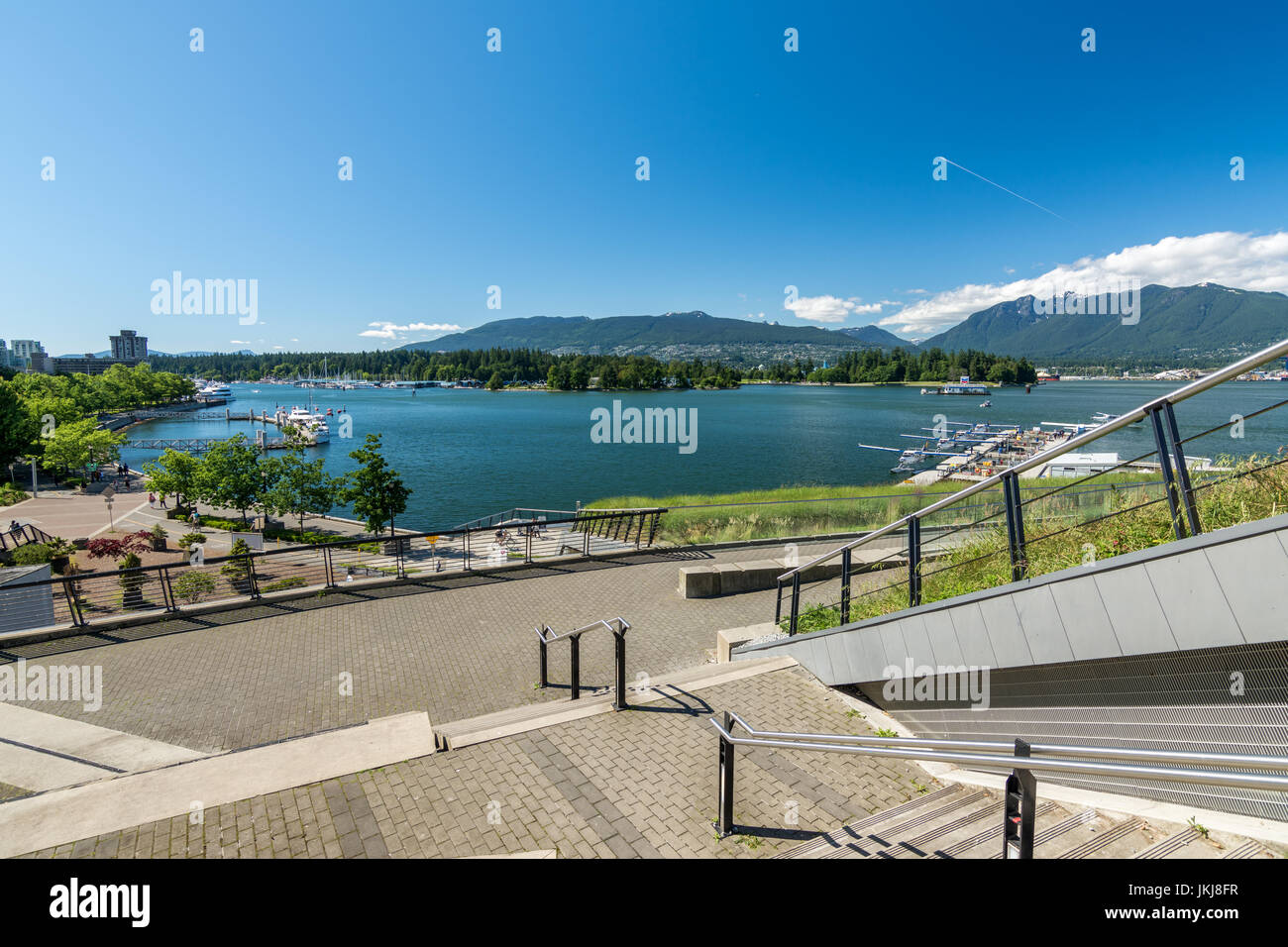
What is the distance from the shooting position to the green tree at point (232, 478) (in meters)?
29.2

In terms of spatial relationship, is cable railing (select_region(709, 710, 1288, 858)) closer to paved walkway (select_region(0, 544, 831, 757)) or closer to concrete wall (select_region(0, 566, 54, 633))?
paved walkway (select_region(0, 544, 831, 757))

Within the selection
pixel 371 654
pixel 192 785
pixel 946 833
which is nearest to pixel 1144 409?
pixel 946 833

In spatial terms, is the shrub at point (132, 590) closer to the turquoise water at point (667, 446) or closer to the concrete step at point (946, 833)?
the concrete step at point (946, 833)

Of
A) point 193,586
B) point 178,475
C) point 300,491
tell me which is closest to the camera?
point 193,586

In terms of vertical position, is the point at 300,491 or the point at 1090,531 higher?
the point at 1090,531

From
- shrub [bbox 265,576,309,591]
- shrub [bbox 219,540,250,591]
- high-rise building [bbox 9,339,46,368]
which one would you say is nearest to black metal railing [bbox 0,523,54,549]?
shrub [bbox 219,540,250,591]

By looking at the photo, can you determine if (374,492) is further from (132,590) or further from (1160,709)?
(1160,709)

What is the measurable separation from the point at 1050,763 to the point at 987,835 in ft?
5.43

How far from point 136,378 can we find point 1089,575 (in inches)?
6405

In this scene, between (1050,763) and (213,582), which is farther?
(213,582)

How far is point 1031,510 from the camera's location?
6.21 meters
